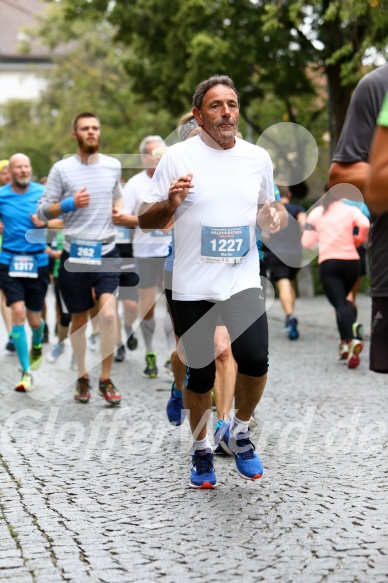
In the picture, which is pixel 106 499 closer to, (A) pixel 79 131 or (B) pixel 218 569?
(B) pixel 218 569

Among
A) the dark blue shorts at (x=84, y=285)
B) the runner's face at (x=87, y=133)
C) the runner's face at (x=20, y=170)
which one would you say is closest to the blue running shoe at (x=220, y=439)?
the dark blue shorts at (x=84, y=285)

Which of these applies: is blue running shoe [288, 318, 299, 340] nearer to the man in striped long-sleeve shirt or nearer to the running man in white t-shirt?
the man in striped long-sleeve shirt

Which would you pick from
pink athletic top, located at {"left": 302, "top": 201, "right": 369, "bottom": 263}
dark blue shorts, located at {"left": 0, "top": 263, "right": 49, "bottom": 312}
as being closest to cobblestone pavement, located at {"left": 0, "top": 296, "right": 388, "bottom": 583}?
dark blue shorts, located at {"left": 0, "top": 263, "right": 49, "bottom": 312}

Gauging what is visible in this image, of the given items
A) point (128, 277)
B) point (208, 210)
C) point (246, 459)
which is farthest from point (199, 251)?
A: point (128, 277)

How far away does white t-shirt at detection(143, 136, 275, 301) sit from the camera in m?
5.19

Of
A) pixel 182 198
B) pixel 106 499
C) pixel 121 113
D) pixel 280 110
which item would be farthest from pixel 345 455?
pixel 121 113

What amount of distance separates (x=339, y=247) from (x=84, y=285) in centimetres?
344

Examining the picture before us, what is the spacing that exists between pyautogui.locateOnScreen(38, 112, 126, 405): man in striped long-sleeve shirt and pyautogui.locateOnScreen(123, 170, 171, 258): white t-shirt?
163cm

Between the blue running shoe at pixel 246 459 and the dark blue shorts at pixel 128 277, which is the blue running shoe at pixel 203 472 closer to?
the blue running shoe at pixel 246 459

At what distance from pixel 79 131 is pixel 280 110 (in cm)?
2115

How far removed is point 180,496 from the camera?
205 inches

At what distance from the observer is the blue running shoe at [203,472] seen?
5.37 meters

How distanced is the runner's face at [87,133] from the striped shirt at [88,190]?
139 millimetres

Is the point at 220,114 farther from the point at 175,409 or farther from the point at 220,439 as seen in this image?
the point at 175,409
